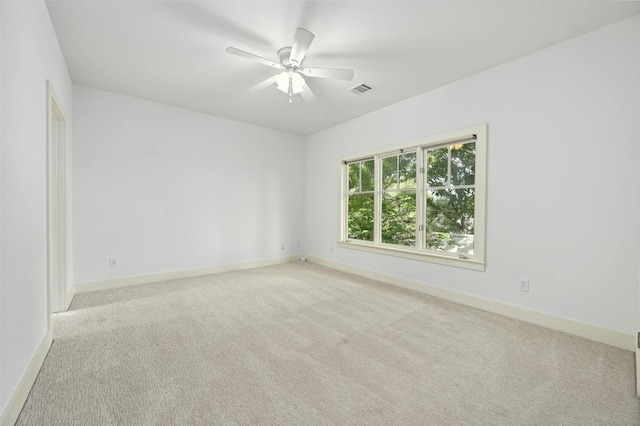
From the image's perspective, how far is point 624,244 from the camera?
2285 mm

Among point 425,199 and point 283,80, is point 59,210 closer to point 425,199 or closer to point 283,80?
point 283,80

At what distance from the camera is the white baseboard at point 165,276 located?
360 cm

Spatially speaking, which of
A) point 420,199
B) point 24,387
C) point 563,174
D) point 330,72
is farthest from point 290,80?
point 24,387

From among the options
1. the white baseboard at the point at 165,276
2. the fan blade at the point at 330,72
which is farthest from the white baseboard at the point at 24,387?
the fan blade at the point at 330,72

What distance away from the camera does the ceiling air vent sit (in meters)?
3.43

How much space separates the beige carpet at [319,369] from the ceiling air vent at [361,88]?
2.74 meters

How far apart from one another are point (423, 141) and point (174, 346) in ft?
12.1

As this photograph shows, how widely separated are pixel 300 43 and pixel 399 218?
2863 mm

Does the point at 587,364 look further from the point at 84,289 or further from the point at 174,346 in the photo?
the point at 84,289

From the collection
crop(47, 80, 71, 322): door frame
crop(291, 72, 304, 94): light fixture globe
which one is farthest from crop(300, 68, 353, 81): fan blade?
crop(47, 80, 71, 322): door frame

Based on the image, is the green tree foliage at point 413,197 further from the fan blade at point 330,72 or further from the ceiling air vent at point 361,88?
the fan blade at point 330,72

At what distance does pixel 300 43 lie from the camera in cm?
220

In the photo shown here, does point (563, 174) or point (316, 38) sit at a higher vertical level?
point (316, 38)

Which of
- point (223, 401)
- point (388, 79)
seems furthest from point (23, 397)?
point (388, 79)
